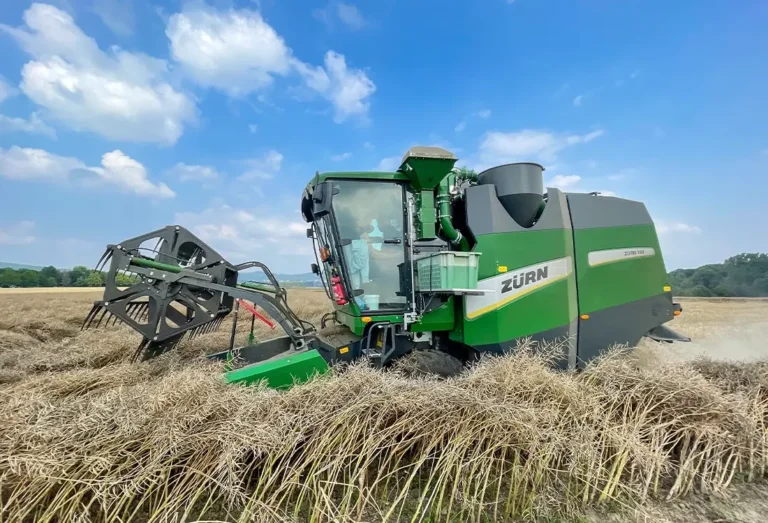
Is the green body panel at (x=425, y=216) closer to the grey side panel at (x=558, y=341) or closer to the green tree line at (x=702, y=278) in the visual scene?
the grey side panel at (x=558, y=341)

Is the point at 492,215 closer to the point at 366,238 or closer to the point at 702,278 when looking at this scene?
the point at 366,238

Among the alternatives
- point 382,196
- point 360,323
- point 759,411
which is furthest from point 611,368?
point 382,196

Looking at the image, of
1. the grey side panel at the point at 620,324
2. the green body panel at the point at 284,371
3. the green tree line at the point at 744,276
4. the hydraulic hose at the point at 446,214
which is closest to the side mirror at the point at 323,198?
the hydraulic hose at the point at 446,214

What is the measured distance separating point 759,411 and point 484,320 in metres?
2.21

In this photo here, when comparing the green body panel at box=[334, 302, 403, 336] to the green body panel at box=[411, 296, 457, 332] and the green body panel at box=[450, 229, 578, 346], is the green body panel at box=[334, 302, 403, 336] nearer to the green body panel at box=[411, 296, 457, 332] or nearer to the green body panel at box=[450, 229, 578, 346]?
the green body panel at box=[411, 296, 457, 332]

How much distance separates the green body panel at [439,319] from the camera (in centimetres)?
431

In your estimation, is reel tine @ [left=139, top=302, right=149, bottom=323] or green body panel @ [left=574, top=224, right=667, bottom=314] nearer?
reel tine @ [left=139, top=302, right=149, bottom=323]

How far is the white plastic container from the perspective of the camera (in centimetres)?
416

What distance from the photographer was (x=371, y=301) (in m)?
4.17

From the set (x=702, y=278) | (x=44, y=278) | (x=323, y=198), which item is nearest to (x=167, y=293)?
(x=323, y=198)

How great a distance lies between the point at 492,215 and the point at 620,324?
2124mm

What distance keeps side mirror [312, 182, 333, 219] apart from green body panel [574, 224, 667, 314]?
2.97 metres

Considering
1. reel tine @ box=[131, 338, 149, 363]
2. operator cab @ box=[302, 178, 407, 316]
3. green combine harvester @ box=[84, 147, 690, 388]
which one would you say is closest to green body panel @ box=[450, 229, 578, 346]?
green combine harvester @ box=[84, 147, 690, 388]

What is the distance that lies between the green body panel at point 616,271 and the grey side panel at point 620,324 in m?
0.09
